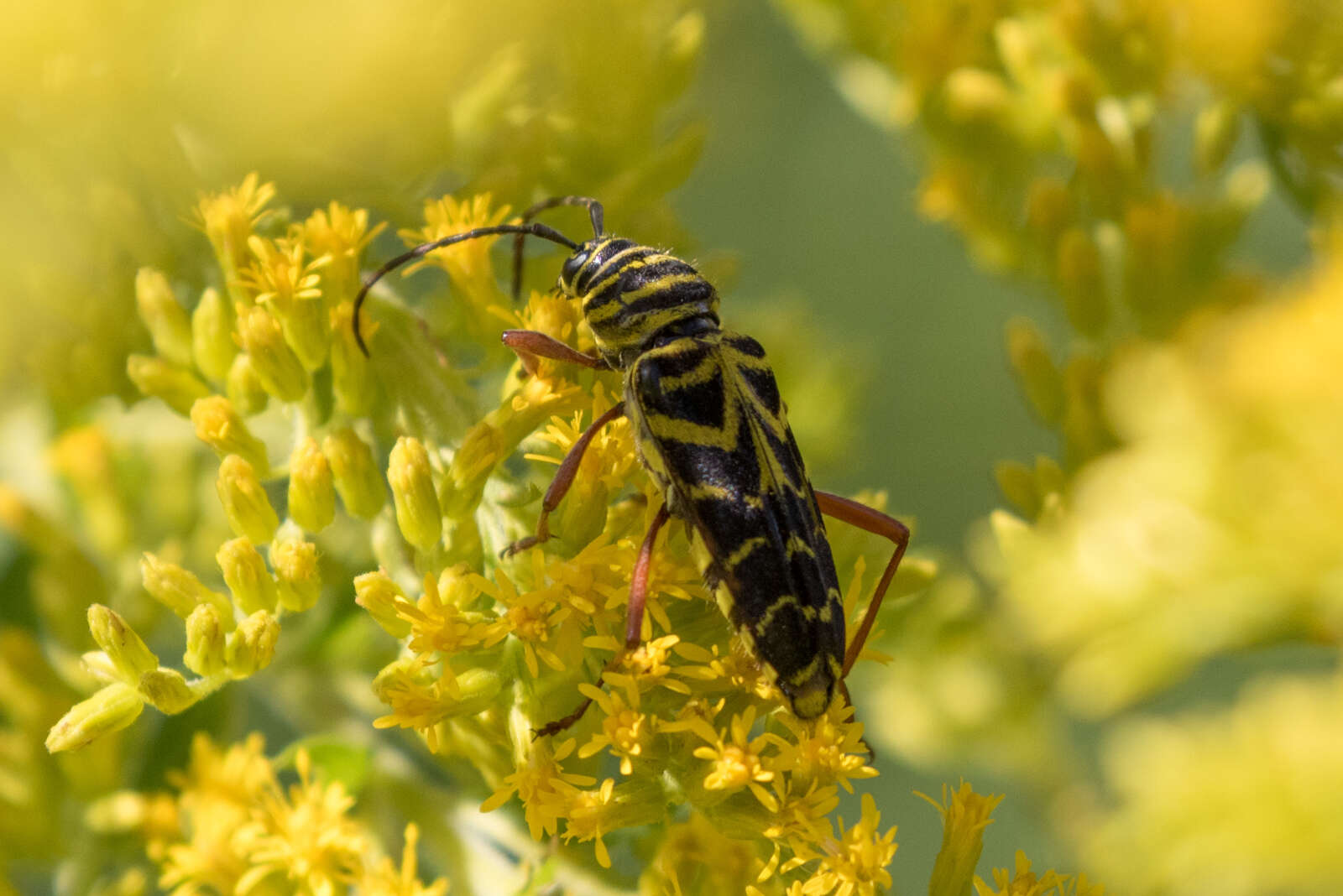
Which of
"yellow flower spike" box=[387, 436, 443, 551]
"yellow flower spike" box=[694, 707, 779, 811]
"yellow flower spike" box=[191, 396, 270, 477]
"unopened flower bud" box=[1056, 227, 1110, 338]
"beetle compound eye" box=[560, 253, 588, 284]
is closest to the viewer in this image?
"yellow flower spike" box=[694, 707, 779, 811]

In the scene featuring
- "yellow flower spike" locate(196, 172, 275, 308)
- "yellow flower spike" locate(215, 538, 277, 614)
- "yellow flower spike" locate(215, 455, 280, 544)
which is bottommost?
"yellow flower spike" locate(215, 538, 277, 614)

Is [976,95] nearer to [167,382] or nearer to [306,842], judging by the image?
[167,382]

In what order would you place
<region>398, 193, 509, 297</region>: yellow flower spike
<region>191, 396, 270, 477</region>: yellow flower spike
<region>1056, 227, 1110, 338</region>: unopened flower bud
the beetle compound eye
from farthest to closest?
1. <region>1056, 227, 1110, 338</region>: unopened flower bud
2. the beetle compound eye
3. <region>398, 193, 509, 297</region>: yellow flower spike
4. <region>191, 396, 270, 477</region>: yellow flower spike

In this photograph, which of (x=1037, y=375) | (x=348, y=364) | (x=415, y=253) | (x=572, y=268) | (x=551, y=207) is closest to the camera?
(x=348, y=364)

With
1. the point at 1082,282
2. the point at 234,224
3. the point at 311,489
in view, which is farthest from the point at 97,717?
the point at 1082,282

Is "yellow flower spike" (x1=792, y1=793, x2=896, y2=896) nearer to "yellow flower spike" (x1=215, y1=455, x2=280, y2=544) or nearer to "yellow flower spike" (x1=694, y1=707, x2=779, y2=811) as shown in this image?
"yellow flower spike" (x1=694, y1=707, x2=779, y2=811)

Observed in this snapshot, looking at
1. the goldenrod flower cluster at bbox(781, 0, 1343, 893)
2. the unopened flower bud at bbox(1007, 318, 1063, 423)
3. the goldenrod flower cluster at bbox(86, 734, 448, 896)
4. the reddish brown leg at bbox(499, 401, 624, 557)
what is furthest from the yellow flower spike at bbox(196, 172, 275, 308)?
the unopened flower bud at bbox(1007, 318, 1063, 423)

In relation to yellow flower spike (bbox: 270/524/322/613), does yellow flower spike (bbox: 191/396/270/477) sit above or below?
above

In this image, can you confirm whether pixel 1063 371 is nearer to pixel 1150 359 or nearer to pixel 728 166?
pixel 1150 359

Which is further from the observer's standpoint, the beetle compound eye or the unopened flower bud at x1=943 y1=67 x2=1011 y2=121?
the unopened flower bud at x1=943 y1=67 x2=1011 y2=121
